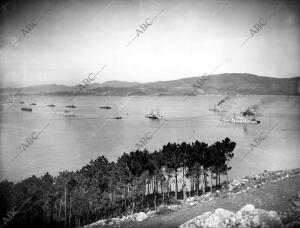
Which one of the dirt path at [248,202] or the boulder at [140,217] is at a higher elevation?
the dirt path at [248,202]

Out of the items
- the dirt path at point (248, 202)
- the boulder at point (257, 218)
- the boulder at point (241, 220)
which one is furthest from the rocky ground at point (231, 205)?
the boulder at point (257, 218)

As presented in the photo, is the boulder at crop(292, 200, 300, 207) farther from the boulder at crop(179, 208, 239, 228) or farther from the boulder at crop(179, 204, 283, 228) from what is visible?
the boulder at crop(179, 208, 239, 228)

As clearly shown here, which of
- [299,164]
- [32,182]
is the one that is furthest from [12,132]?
[299,164]

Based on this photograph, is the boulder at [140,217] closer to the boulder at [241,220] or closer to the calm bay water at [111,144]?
the boulder at [241,220]

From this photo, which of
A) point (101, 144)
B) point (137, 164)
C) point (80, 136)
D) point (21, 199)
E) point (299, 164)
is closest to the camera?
point (21, 199)

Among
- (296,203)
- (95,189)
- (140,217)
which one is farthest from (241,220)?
(95,189)

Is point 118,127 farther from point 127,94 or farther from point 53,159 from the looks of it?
point 127,94
